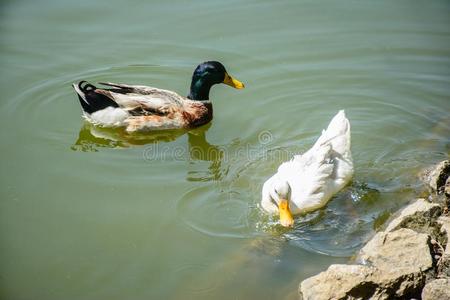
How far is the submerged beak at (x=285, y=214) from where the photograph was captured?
17.9 feet

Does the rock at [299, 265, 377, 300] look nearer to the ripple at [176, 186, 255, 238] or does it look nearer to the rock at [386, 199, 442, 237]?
the rock at [386, 199, 442, 237]

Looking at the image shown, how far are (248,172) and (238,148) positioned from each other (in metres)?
0.58

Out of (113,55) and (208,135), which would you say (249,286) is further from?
(113,55)

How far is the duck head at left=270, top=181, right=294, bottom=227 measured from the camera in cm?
547

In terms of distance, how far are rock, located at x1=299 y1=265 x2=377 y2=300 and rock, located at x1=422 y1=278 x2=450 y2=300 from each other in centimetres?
37

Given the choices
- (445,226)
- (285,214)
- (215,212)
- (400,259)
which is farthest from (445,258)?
(215,212)

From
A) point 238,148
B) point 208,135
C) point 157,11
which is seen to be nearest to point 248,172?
point 238,148

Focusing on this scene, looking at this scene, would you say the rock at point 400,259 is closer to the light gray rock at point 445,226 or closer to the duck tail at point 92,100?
the light gray rock at point 445,226

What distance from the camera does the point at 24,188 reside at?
Result: 633cm

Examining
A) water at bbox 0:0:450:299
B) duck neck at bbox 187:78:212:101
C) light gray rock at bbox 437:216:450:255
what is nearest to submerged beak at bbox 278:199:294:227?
water at bbox 0:0:450:299

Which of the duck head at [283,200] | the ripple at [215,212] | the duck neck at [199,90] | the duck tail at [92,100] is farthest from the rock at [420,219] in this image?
the duck tail at [92,100]

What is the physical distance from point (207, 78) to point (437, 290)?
4847 millimetres

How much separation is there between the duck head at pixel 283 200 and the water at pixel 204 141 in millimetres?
166

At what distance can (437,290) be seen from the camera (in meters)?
3.96
